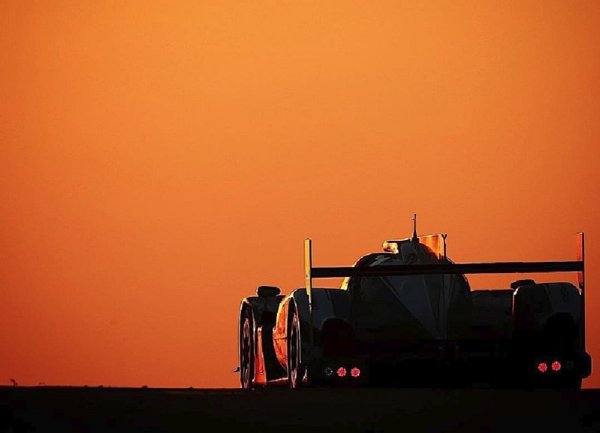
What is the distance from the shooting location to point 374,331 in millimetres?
21062

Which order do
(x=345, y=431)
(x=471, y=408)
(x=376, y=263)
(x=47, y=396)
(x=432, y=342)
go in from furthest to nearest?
(x=376, y=263), (x=432, y=342), (x=47, y=396), (x=471, y=408), (x=345, y=431)

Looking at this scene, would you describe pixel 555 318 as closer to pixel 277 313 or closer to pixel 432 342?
pixel 432 342

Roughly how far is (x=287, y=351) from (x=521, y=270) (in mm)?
3077

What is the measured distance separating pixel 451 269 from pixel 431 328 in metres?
0.92

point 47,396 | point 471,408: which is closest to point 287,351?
point 47,396

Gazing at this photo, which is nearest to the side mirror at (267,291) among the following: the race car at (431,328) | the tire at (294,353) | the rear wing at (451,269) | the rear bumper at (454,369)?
the race car at (431,328)

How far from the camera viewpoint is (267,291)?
80.7 ft

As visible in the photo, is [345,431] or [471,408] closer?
[345,431]

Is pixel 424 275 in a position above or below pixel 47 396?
above

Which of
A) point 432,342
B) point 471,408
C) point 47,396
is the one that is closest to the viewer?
point 471,408

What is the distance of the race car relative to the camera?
20.3m

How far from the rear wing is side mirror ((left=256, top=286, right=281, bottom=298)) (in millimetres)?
4057

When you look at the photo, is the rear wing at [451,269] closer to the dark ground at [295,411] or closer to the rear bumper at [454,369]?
the rear bumper at [454,369]

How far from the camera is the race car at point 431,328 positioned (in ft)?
66.6
